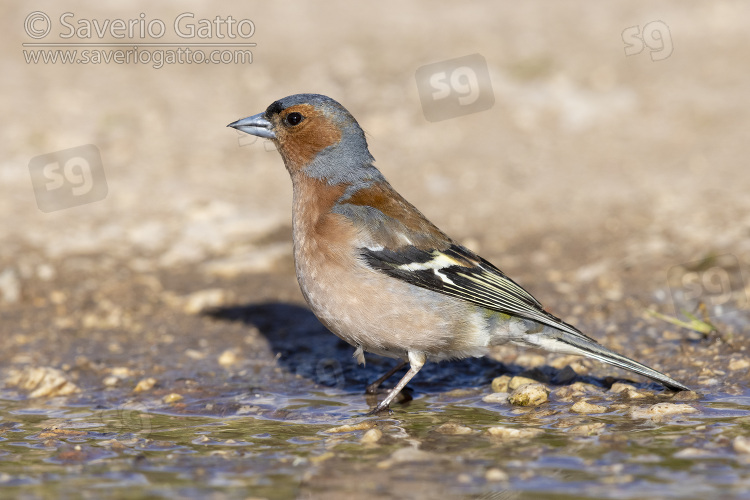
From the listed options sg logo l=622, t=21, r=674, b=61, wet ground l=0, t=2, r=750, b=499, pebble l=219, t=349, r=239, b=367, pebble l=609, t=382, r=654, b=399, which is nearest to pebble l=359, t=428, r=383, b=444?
wet ground l=0, t=2, r=750, b=499

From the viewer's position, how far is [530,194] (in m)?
9.62

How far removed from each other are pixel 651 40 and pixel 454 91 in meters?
3.12

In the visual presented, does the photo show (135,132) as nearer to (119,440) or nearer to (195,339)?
(195,339)

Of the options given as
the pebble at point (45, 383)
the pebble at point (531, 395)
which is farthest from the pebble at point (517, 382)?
the pebble at point (45, 383)

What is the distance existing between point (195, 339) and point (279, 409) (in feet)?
5.90

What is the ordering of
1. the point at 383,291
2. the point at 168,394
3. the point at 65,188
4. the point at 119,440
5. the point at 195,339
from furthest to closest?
the point at 65,188
the point at 195,339
the point at 168,394
the point at 383,291
the point at 119,440

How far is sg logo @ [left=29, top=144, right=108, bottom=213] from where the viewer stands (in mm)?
9359

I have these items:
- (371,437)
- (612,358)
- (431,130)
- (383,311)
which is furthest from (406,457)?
(431,130)

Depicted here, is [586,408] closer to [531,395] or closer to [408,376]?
[531,395]

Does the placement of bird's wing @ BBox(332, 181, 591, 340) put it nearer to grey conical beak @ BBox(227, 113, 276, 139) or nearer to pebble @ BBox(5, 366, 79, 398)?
grey conical beak @ BBox(227, 113, 276, 139)

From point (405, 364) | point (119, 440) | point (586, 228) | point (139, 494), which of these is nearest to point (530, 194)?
point (586, 228)

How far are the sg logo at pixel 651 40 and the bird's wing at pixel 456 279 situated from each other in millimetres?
7235

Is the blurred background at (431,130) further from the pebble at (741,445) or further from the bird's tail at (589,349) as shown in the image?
the pebble at (741,445)

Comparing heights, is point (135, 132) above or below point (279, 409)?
above
